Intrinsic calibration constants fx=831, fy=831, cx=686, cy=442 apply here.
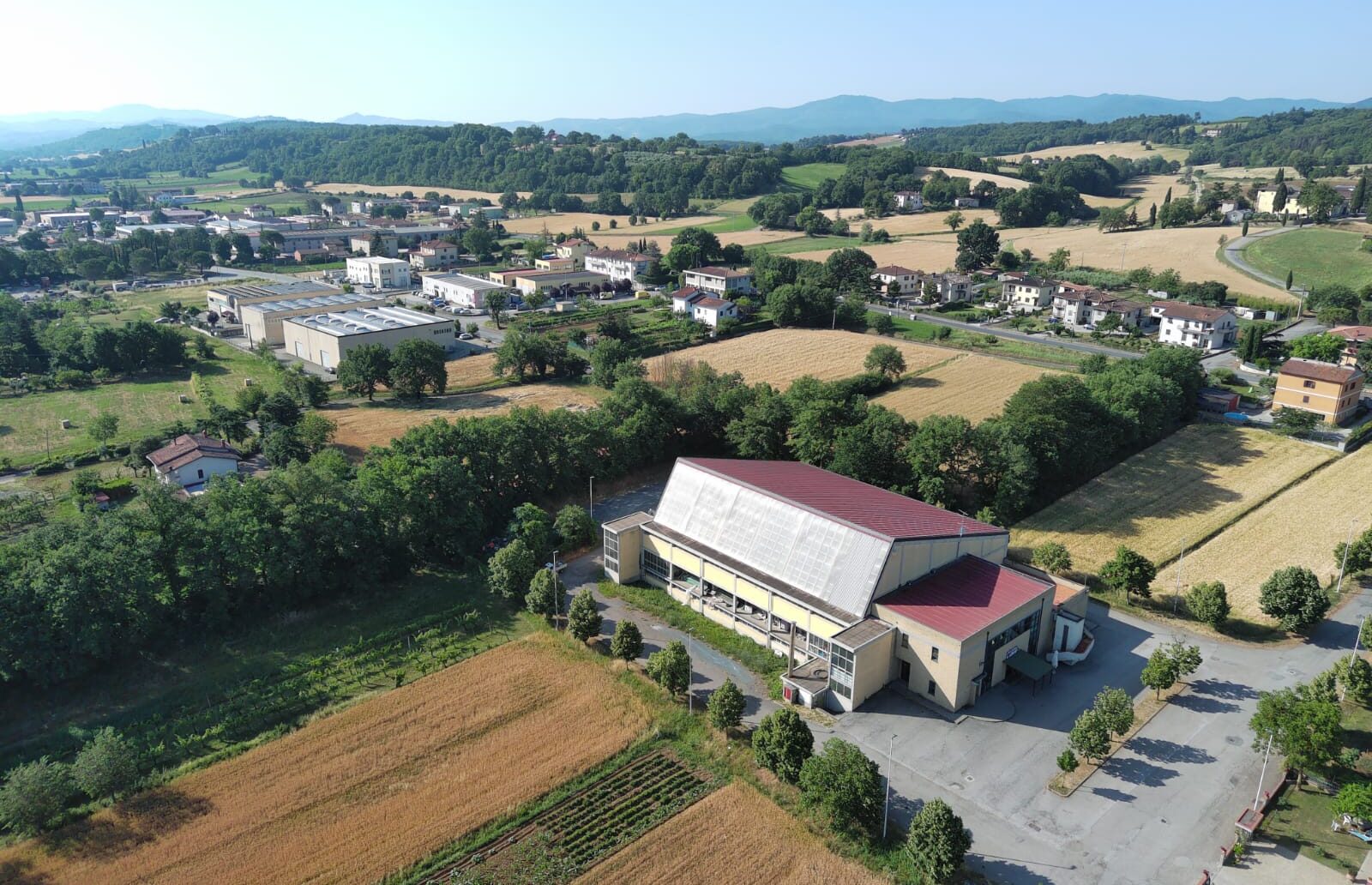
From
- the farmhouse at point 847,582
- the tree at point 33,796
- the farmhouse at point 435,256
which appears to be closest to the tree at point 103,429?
the tree at point 33,796

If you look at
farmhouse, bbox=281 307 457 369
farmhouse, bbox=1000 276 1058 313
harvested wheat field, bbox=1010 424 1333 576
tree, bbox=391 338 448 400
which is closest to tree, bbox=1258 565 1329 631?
harvested wheat field, bbox=1010 424 1333 576

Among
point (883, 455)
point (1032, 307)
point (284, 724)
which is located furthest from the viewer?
point (1032, 307)

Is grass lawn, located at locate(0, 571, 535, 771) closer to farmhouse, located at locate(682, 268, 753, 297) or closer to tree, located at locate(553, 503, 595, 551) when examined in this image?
tree, located at locate(553, 503, 595, 551)

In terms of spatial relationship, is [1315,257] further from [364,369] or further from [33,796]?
[33,796]

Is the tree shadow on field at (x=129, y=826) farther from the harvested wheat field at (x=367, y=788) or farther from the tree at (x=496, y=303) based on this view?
the tree at (x=496, y=303)

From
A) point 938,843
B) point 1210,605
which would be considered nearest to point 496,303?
point 1210,605

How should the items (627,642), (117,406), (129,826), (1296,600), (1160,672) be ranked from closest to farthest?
(129,826) < (1160,672) < (627,642) < (1296,600) < (117,406)

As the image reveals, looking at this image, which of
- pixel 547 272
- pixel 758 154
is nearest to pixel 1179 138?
pixel 758 154

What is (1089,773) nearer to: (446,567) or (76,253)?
(446,567)
